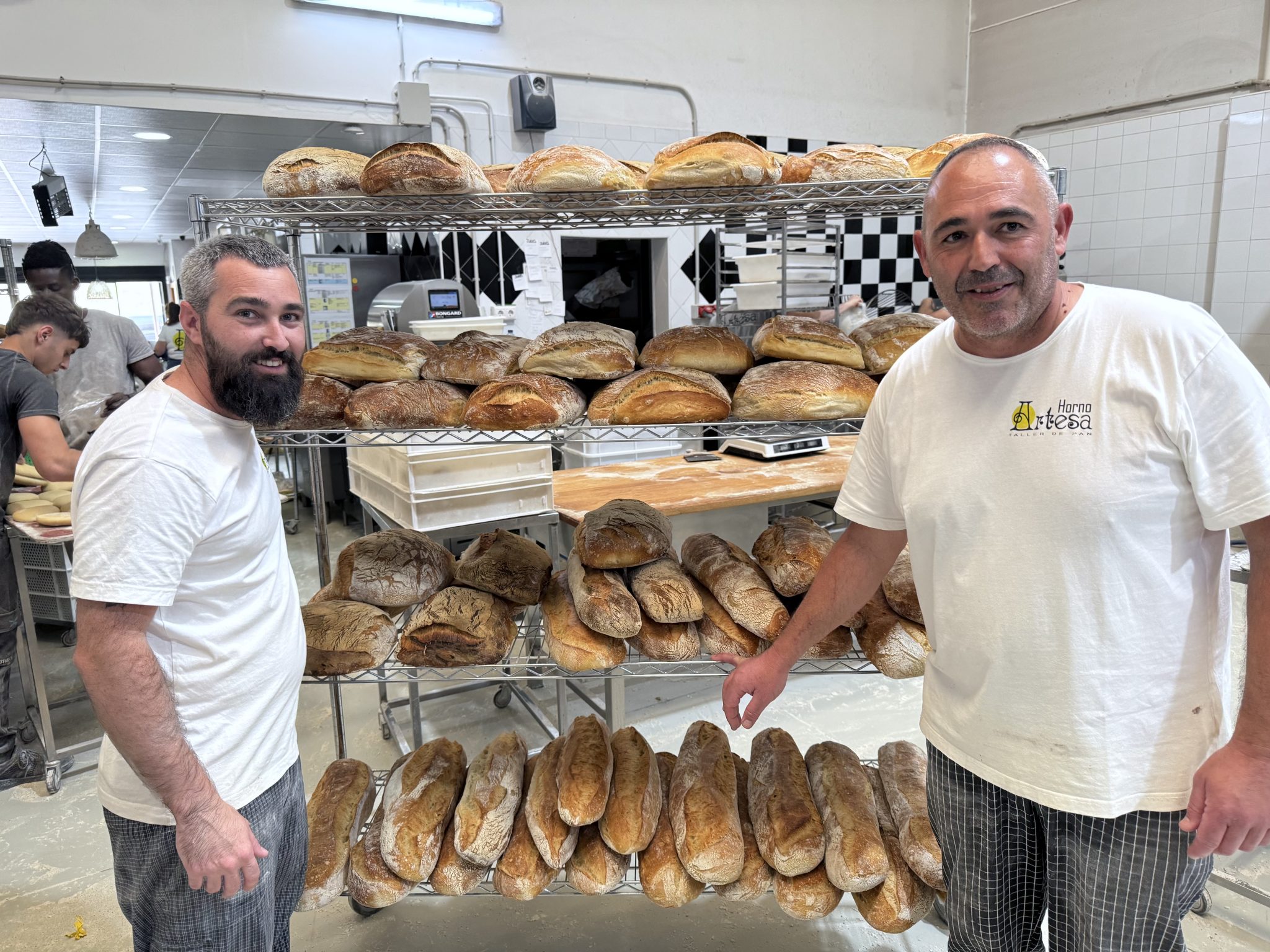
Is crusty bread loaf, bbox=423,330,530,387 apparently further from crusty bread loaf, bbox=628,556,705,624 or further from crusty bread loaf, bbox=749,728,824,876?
crusty bread loaf, bbox=749,728,824,876

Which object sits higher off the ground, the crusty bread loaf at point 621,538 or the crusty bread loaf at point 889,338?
the crusty bread loaf at point 889,338

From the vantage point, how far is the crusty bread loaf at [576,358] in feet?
5.68

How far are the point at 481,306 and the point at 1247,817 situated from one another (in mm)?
4417

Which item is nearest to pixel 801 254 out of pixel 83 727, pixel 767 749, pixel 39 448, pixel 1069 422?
pixel 767 749

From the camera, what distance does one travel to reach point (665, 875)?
167 cm

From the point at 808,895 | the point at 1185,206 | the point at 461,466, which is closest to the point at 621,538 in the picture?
the point at 808,895

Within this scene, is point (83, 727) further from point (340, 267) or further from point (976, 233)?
point (976, 233)

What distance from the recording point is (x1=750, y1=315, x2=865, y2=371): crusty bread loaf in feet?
5.71

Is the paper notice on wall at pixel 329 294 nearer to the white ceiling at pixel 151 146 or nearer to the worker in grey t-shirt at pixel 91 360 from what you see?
the white ceiling at pixel 151 146

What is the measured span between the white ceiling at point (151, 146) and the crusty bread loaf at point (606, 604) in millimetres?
1602

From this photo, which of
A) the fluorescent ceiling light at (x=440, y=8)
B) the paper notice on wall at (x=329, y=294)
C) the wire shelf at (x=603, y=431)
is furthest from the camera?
the paper notice on wall at (x=329, y=294)

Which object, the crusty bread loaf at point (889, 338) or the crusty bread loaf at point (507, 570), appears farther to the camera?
the crusty bread loaf at point (507, 570)

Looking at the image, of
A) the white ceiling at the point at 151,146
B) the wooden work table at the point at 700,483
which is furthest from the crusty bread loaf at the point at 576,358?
the white ceiling at the point at 151,146

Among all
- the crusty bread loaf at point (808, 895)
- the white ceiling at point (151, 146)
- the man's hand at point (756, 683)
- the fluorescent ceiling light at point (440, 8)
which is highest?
the fluorescent ceiling light at point (440, 8)
